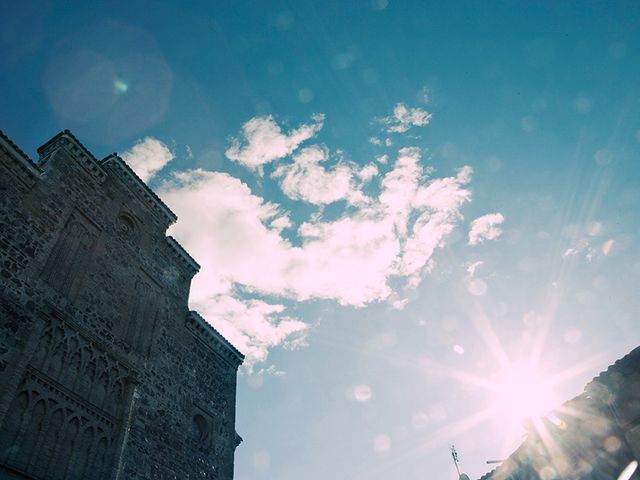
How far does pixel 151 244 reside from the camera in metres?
16.8

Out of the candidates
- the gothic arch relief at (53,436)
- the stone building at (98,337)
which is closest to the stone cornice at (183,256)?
the stone building at (98,337)

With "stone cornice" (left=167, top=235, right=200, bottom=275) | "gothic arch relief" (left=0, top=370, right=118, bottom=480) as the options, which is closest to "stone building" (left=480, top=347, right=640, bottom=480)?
"gothic arch relief" (left=0, top=370, right=118, bottom=480)

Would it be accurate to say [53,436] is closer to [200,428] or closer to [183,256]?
[200,428]

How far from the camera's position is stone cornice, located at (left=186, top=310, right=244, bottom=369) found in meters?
17.3

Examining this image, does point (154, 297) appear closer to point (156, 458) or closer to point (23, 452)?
point (156, 458)

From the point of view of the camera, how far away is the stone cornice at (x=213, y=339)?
56.8ft

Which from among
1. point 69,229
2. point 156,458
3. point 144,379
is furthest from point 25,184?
point 156,458

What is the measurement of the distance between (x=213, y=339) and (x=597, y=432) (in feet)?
42.7

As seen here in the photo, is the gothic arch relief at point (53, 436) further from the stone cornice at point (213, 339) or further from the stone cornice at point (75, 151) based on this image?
the stone cornice at point (75, 151)

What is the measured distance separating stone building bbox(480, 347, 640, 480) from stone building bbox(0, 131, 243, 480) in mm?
10328

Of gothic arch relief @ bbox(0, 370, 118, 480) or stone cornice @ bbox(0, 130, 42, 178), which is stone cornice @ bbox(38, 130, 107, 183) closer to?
stone cornice @ bbox(0, 130, 42, 178)

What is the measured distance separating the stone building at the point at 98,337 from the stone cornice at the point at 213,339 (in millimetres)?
54

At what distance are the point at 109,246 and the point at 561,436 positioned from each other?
1439 cm

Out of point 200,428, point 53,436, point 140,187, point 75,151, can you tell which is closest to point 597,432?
point 200,428
